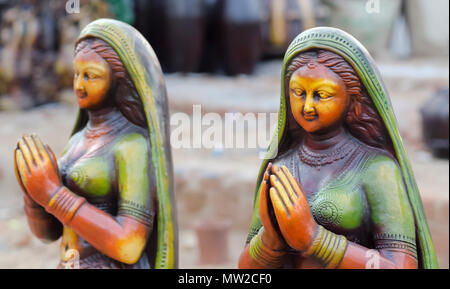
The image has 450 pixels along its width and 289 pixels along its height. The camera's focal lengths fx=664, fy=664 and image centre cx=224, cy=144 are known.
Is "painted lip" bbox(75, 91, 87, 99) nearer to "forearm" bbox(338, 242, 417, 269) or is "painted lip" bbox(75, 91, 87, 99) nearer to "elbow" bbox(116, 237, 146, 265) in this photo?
"elbow" bbox(116, 237, 146, 265)

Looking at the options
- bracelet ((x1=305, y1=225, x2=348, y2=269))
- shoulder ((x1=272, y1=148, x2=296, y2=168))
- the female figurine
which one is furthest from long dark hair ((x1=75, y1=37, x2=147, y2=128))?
bracelet ((x1=305, y1=225, x2=348, y2=269))

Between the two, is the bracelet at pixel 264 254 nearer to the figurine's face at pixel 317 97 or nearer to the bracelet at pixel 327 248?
the bracelet at pixel 327 248

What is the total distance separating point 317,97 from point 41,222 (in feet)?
3.69

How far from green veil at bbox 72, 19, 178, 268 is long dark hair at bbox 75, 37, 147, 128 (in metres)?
0.02

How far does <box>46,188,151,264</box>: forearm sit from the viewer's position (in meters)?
2.21

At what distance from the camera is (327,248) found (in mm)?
1893

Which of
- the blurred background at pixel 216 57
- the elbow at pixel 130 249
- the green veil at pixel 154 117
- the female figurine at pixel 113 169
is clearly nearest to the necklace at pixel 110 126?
Result: the female figurine at pixel 113 169

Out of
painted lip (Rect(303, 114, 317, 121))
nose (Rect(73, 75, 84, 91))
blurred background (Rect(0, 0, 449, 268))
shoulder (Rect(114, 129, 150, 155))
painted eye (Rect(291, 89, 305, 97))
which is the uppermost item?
painted eye (Rect(291, 89, 305, 97))

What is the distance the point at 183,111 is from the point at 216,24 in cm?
205

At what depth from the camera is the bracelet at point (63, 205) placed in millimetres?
2217

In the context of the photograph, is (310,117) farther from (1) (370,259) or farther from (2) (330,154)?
(1) (370,259)

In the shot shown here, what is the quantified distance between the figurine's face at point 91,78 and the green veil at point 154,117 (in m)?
0.07
